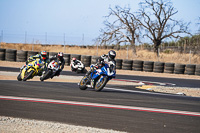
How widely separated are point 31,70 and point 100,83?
13.8 ft

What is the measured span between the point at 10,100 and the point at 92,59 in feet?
58.4

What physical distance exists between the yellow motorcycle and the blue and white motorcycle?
3.40 meters

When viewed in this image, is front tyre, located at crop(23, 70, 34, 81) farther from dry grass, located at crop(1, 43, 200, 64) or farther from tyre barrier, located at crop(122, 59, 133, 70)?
dry grass, located at crop(1, 43, 200, 64)

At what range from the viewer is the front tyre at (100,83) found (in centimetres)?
940

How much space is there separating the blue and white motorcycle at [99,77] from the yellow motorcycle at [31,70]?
11.2 ft

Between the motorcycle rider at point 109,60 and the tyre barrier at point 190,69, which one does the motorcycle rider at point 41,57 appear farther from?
the tyre barrier at point 190,69

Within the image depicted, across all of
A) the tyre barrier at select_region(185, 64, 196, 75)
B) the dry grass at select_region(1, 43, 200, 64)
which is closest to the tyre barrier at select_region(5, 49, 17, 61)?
the dry grass at select_region(1, 43, 200, 64)

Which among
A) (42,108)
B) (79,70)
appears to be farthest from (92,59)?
(42,108)

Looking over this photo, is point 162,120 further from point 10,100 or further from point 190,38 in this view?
point 190,38

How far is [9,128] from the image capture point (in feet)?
15.5

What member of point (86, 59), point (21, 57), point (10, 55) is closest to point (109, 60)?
point (86, 59)

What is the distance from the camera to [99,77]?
31.6 feet

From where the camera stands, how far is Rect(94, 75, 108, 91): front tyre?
9.40 meters

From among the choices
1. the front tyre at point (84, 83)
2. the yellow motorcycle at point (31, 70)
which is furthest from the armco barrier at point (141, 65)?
the front tyre at point (84, 83)
